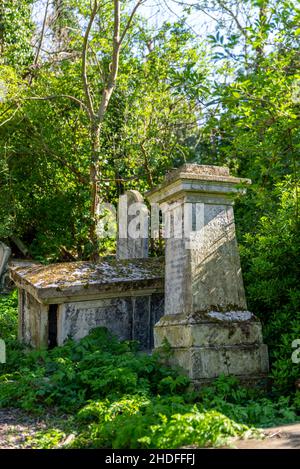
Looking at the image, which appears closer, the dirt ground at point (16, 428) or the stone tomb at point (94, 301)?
the dirt ground at point (16, 428)

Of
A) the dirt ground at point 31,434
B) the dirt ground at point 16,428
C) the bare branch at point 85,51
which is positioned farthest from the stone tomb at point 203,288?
the bare branch at point 85,51

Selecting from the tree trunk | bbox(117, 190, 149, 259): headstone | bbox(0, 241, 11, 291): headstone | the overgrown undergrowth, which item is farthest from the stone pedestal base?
bbox(0, 241, 11, 291): headstone

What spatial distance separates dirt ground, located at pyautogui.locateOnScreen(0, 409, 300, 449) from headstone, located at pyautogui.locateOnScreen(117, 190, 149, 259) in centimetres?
503

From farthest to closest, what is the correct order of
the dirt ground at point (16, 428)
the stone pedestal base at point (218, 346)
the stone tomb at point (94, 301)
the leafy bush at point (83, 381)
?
1. the stone tomb at point (94, 301)
2. the stone pedestal base at point (218, 346)
3. the leafy bush at point (83, 381)
4. the dirt ground at point (16, 428)

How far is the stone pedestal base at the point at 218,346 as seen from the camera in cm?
486

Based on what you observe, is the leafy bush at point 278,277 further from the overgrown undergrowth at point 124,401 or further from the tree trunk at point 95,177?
the tree trunk at point 95,177

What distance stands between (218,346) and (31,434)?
181 cm

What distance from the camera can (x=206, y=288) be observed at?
5.13 m

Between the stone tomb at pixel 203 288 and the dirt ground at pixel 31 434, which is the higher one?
the stone tomb at pixel 203 288

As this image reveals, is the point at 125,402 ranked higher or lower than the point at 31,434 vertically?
higher

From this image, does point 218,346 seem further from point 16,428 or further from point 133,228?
point 133,228

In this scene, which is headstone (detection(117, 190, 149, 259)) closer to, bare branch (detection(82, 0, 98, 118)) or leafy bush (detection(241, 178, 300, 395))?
bare branch (detection(82, 0, 98, 118))

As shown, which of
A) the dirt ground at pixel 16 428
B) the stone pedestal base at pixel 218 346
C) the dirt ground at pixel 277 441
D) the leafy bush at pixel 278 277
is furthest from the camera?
the leafy bush at pixel 278 277

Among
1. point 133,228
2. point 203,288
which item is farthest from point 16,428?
point 133,228
